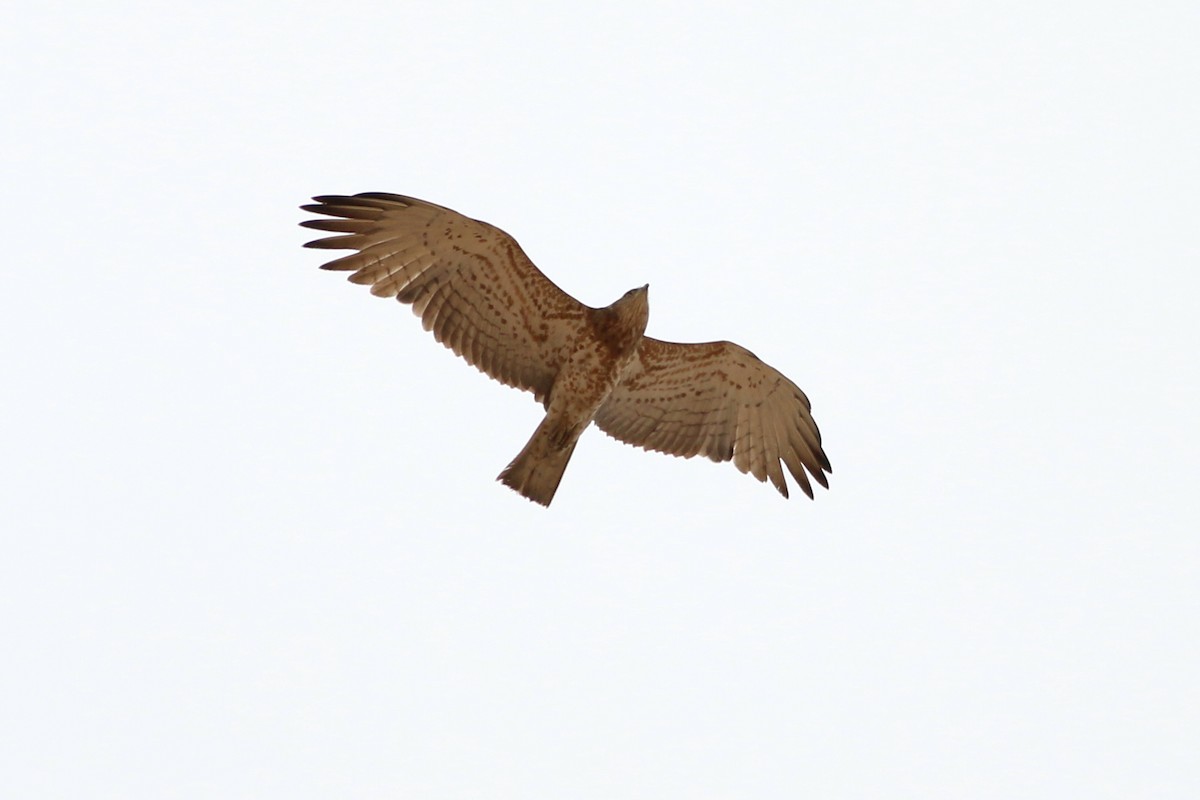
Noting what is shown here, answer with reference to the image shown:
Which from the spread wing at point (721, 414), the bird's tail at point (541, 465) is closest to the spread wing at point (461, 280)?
the bird's tail at point (541, 465)

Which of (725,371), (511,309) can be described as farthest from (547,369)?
(725,371)

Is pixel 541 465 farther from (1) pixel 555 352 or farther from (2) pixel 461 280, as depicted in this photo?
(2) pixel 461 280

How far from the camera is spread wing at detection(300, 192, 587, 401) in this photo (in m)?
12.5

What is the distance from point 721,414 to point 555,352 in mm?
1953

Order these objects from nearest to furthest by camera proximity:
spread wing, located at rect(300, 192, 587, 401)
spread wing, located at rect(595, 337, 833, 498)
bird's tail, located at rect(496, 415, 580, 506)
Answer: spread wing, located at rect(300, 192, 587, 401) < bird's tail, located at rect(496, 415, 580, 506) < spread wing, located at rect(595, 337, 833, 498)

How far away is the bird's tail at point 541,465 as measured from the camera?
13.0 metres

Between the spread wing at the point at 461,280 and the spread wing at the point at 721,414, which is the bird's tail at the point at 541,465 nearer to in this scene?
the spread wing at the point at 461,280

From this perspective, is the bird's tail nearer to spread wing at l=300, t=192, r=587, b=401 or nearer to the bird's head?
spread wing at l=300, t=192, r=587, b=401

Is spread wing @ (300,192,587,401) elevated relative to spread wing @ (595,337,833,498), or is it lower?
lower

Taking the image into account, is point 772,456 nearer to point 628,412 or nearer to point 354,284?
point 628,412

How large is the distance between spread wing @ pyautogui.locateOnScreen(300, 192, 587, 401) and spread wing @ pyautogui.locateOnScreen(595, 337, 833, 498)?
1.01m

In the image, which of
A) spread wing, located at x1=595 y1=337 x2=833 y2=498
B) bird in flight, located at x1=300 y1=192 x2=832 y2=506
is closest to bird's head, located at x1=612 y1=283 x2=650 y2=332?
bird in flight, located at x1=300 y1=192 x2=832 y2=506

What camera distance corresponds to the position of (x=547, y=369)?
13352mm

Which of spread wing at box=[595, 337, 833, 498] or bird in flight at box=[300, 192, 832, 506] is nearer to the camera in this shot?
bird in flight at box=[300, 192, 832, 506]
